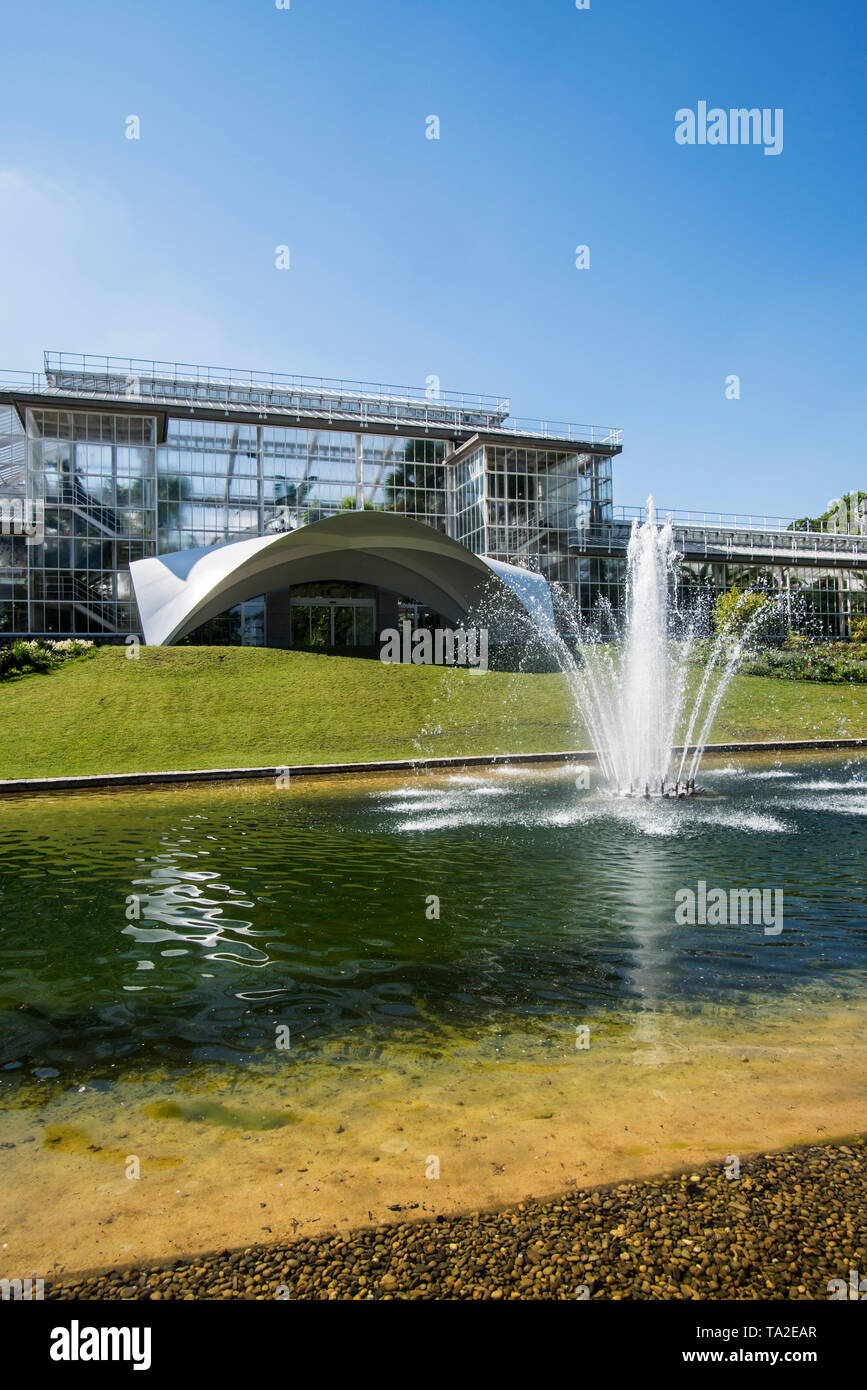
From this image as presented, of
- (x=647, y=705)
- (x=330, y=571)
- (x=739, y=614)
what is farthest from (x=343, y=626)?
(x=647, y=705)

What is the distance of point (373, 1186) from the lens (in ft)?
11.6

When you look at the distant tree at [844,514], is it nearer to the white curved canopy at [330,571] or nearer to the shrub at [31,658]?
the white curved canopy at [330,571]

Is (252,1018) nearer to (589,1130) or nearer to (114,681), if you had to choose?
(589,1130)

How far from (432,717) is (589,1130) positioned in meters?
20.1

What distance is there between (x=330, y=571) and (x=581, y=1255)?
38.3 m

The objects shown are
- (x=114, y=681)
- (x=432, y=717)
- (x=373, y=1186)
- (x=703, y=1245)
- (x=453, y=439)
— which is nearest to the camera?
(x=703, y=1245)

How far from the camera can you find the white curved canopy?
32.6 m

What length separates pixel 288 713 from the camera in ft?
77.0

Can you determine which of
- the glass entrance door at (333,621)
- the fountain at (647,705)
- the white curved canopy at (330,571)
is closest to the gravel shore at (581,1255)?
the fountain at (647,705)

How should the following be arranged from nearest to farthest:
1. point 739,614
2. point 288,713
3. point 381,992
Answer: point 381,992 → point 288,713 → point 739,614

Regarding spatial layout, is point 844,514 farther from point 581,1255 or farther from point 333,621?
point 581,1255

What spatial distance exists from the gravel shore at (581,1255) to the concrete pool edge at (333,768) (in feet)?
46.4

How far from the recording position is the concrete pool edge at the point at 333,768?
1616 centimetres

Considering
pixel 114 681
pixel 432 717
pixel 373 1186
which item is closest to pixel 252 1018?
pixel 373 1186
